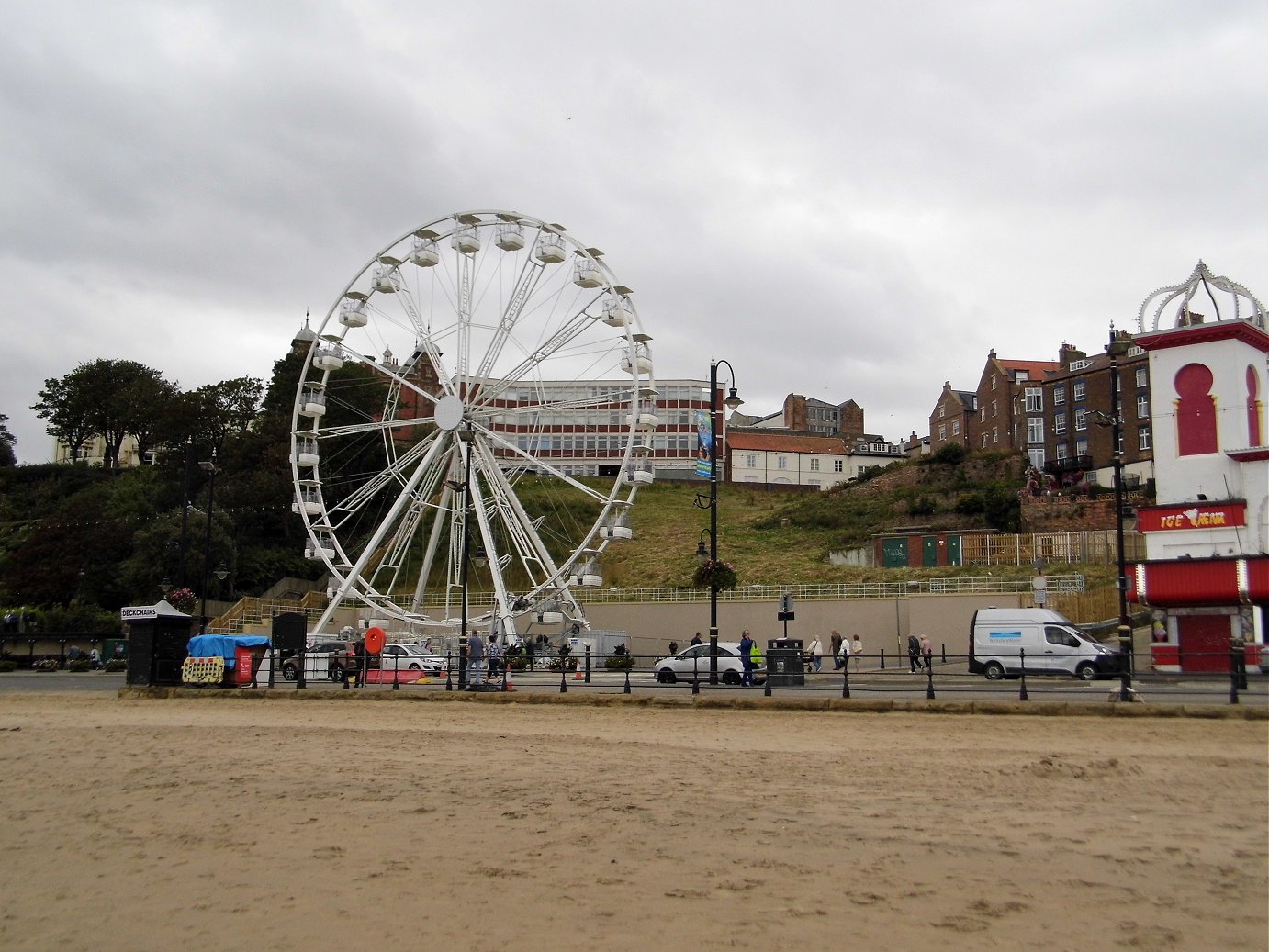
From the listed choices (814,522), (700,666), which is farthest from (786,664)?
(814,522)

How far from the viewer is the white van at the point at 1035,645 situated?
30.2 meters

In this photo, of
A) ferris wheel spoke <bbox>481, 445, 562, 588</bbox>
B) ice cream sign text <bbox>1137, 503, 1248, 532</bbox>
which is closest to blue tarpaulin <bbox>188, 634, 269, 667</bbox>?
ferris wheel spoke <bbox>481, 445, 562, 588</bbox>

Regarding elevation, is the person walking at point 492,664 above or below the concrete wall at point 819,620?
below

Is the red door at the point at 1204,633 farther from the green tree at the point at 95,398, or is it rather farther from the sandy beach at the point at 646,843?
the green tree at the point at 95,398

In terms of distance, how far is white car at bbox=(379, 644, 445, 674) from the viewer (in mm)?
33625

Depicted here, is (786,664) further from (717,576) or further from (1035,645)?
(1035,645)

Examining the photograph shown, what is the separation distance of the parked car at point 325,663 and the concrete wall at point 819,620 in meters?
13.4

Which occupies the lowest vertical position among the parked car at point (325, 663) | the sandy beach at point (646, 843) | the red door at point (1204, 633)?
the sandy beach at point (646, 843)

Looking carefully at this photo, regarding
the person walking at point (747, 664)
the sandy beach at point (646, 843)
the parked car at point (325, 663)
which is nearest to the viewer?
the sandy beach at point (646, 843)

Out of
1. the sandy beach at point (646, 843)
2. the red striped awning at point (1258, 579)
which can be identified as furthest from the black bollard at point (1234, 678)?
the red striped awning at point (1258, 579)

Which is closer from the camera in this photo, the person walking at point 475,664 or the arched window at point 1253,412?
the person walking at point 475,664

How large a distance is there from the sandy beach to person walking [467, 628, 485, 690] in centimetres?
985

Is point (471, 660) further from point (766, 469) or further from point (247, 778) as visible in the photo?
point (766, 469)

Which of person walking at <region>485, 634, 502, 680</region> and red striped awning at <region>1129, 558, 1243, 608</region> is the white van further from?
person walking at <region>485, 634, 502, 680</region>
